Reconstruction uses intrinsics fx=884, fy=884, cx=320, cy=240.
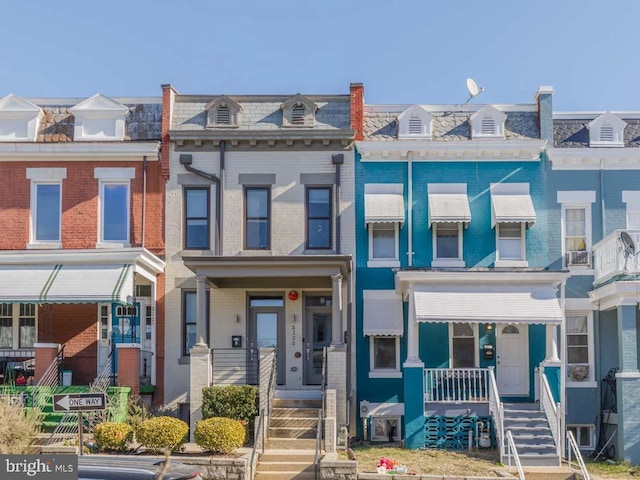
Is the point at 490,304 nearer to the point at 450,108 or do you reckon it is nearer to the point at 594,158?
the point at 594,158

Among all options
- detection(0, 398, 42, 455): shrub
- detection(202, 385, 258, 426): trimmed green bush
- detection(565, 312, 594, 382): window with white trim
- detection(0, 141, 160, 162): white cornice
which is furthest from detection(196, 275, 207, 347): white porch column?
detection(565, 312, 594, 382): window with white trim

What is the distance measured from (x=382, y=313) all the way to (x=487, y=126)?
5.62 m

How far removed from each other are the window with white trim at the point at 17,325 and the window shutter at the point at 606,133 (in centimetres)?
1530

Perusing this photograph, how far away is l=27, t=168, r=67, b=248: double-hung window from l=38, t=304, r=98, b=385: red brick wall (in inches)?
71.5

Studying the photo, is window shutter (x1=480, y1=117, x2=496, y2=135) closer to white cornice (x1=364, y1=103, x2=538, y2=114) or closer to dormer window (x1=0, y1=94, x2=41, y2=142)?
white cornice (x1=364, y1=103, x2=538, y2=114)

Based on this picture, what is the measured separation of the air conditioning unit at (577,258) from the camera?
22531 millimetres

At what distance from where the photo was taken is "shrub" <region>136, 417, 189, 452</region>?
16922 millimetres

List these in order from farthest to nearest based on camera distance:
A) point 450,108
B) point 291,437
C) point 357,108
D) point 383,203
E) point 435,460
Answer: point 450,108
point 357,108
point 383,203
point 291,437
point 435,460

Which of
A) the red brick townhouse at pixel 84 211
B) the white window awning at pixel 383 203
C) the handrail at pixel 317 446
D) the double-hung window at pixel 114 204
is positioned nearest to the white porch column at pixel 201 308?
the red brick townhouse at pixel 84 211

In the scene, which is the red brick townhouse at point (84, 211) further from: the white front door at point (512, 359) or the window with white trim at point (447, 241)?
the white front door at point (512, 359)

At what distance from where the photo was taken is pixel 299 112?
22.9 m

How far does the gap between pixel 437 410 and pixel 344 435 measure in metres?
2.36

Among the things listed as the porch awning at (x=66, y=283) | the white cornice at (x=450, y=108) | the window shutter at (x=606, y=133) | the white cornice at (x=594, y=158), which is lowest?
the porch awning at (x=66, y=283)

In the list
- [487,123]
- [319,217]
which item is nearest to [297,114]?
[319,217]
